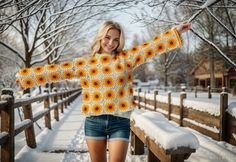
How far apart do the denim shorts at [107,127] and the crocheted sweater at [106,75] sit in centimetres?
5

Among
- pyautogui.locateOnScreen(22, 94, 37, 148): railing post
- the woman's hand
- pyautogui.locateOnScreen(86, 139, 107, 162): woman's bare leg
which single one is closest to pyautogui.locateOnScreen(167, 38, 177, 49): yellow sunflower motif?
the woman's hand

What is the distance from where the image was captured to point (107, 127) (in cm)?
209

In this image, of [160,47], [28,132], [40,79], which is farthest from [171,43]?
[28,132]

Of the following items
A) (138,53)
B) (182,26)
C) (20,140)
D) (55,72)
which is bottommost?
(20,140)

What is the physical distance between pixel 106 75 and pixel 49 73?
55cm

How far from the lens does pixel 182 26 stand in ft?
7.39

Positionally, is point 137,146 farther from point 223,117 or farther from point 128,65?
point 128,65

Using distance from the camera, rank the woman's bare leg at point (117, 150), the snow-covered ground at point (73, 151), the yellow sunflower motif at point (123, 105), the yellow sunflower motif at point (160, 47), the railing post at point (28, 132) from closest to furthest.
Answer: the woman's bare leg at point (117, 150)
the yellow sunflower motif at point (123, 105)
the yellow sunflower motif at point (160, 47)
the snow-covered ground at point (73, 151)
the railing post at point (28, 132)

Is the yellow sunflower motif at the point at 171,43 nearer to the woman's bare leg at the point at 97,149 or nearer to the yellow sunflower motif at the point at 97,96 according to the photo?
the yellow sunflower motif at the point at 97,96

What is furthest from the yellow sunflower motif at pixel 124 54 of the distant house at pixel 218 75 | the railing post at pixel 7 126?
the distant house at pixel 218 75

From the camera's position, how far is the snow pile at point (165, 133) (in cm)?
225

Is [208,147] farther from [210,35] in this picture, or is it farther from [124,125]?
[210,35]

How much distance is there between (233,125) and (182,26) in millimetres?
3184

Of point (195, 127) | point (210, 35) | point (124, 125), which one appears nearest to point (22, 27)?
point (195, 127)
